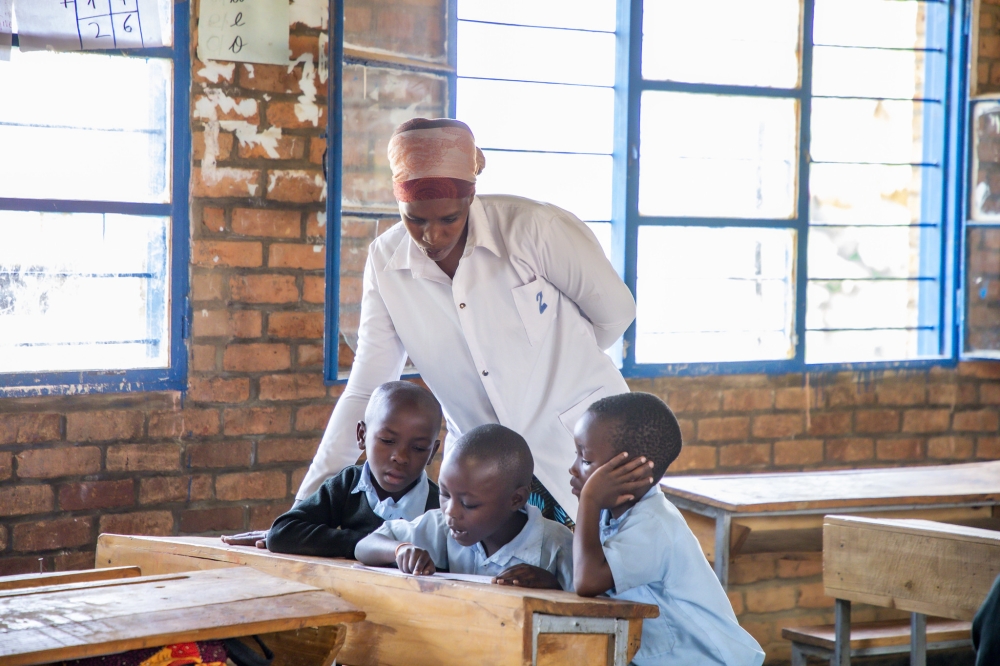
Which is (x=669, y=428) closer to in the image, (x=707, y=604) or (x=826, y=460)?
(x=707, y=604)

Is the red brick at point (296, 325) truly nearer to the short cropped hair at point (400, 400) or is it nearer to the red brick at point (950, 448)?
the short cropped hair at point (400, 400)

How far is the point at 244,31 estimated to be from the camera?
10.6 ft

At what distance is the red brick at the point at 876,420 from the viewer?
436 cm

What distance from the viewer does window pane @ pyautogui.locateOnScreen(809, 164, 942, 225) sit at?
441 centimetres

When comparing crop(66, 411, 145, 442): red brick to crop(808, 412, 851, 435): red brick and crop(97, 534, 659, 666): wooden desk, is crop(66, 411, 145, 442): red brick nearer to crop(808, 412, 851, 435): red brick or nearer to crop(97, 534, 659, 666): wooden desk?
crop(97, 534, 659, 666): wooden desk

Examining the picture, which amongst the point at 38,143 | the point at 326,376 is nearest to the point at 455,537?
the point at 326,376

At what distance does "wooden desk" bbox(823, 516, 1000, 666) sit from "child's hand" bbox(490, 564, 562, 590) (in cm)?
93

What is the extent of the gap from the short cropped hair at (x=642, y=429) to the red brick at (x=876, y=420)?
107 inches

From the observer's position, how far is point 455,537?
194 cm

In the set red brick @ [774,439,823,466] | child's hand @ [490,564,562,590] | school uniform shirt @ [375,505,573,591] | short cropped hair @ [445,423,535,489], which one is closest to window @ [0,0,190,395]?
school uniform shirt @ [375,505,573,591]

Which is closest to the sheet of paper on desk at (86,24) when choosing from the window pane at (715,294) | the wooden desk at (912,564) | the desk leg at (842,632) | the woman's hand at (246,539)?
the woman's hand at (246,539)

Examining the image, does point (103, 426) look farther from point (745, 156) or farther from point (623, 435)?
point (745, 156)

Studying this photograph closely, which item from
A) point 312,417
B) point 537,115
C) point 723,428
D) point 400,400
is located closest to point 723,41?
point 537,115

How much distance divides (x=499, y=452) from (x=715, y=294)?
2.50 m
